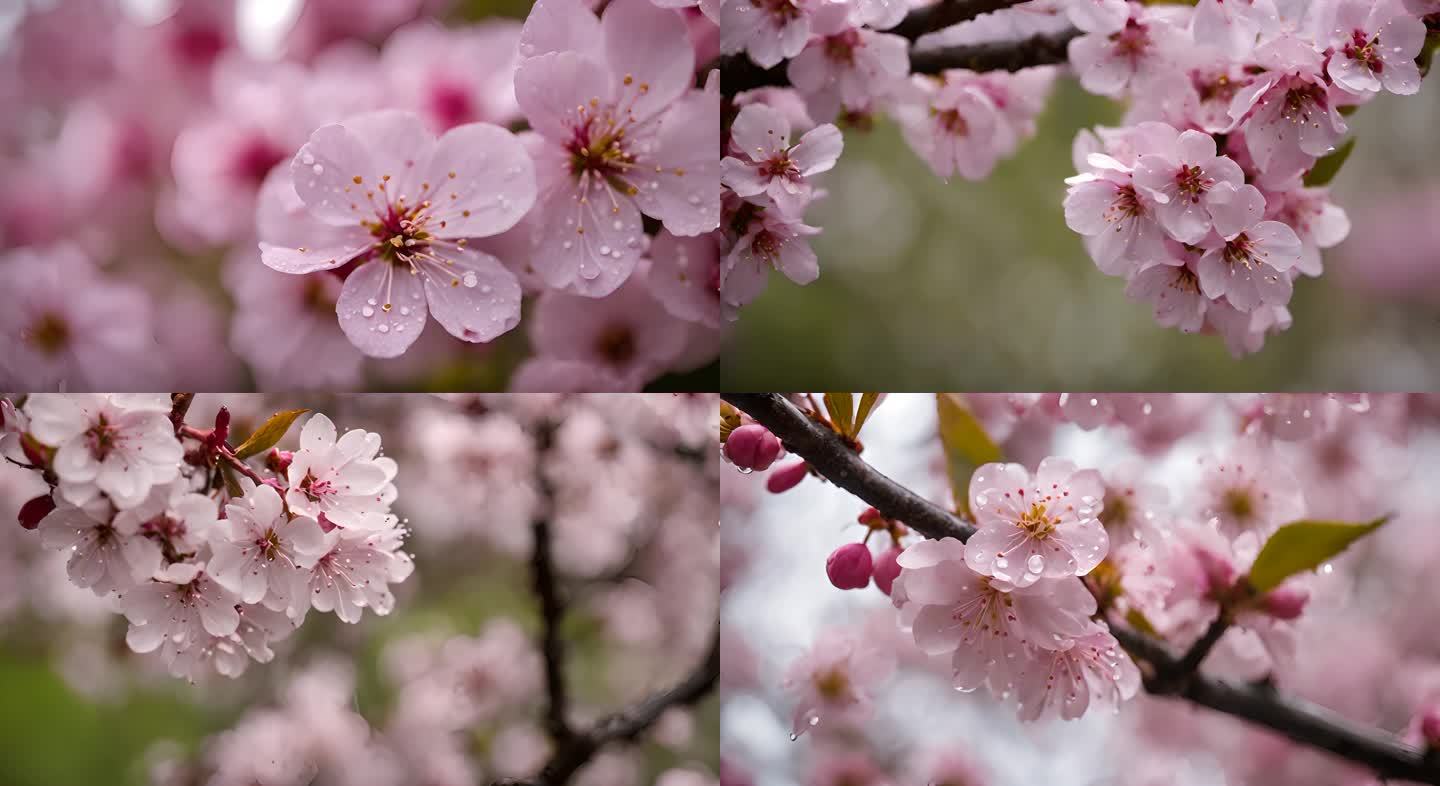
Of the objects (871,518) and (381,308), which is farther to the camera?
(871,518)

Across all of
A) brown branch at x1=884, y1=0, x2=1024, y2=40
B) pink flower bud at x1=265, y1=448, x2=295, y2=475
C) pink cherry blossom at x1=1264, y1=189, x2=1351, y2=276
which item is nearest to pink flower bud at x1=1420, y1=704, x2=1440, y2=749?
pink cherry blossom at x1=1264, y1=189, x2=1351, y2=276

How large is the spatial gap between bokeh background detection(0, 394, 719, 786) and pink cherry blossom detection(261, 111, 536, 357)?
0.57ft

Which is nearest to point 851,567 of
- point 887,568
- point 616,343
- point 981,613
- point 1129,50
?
point 887,568

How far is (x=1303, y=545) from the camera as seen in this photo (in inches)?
37.2

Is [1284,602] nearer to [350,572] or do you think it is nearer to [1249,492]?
[1249,492]

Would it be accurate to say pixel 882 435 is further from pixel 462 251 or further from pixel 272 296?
pixel 272 296

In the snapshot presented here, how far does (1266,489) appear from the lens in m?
1.07

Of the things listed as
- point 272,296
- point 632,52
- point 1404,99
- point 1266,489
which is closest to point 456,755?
point 272,296

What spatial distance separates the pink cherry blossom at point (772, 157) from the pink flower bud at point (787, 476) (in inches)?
9.6

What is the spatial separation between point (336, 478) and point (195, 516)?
106 millimetres

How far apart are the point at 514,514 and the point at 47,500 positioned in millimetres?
458

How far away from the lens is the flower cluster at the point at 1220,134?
31.1 inches

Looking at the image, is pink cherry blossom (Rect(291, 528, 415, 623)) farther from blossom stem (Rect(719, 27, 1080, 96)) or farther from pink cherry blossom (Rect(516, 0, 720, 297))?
blossom stem (Rect(719, 27, 1080, 96))

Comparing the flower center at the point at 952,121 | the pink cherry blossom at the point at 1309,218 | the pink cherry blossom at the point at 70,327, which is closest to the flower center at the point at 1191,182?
the pink cherry blossom at the point at 1309,218
